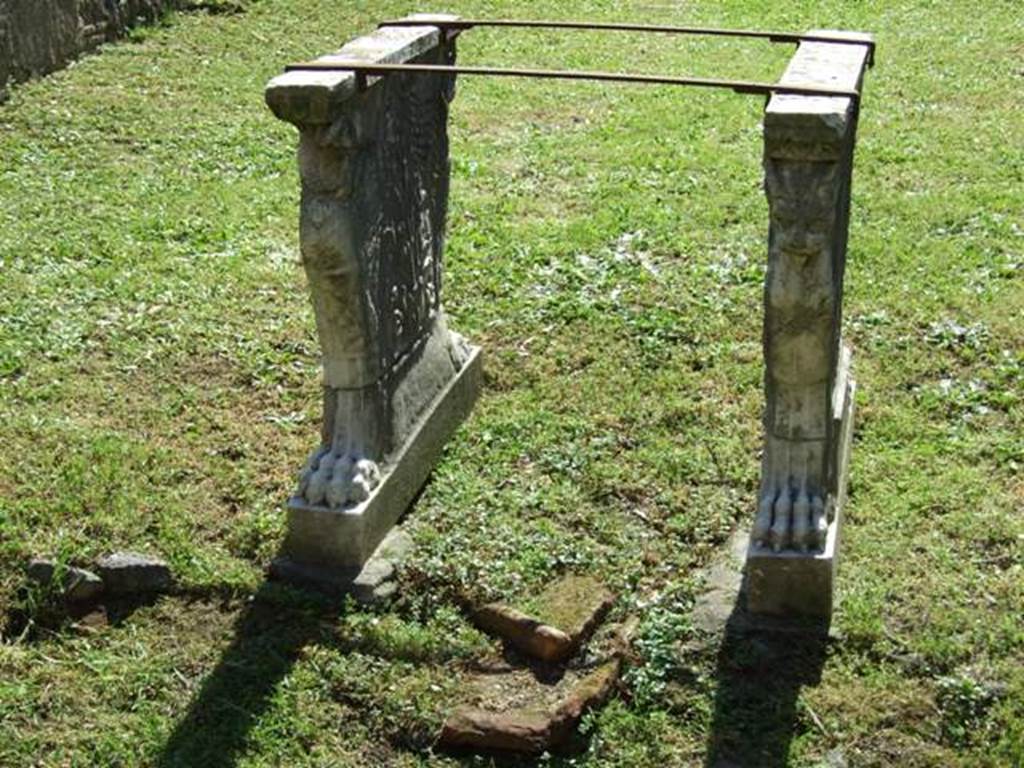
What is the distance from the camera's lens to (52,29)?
11359mm

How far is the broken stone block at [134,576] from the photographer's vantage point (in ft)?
18.8

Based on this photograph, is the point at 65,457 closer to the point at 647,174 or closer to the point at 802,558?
the point at 802,558

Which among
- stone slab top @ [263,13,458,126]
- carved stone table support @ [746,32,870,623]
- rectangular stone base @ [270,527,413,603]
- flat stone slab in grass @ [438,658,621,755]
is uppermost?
stone slab top @ [263,13,458,126]

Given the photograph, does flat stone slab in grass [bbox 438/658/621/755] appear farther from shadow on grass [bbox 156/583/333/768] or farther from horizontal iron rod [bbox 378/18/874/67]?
horizontal iron rod [bbox 378/18/874/67]

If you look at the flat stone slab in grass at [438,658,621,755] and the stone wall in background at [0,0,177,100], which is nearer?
the flat stone slab in grass at [438,658,621,755]

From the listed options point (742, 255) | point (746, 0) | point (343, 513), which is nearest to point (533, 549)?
point (343, 513)

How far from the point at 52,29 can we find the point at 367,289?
6.49 metres

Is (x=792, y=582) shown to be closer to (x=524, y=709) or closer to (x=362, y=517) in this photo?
(x=524, y=709)

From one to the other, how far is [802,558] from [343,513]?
1.57m

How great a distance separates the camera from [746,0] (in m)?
14.1

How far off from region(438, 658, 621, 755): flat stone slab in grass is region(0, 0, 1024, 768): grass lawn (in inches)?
3.4

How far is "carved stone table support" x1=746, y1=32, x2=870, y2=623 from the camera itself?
4.94 meters

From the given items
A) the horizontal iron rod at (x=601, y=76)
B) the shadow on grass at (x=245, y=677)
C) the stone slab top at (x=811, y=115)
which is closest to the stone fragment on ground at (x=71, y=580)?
the shadow on grass at (x=245, y=677)

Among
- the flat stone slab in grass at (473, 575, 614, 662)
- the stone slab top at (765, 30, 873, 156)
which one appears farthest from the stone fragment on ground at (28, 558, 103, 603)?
the stone slab top at (765, 30, 873, 156)
